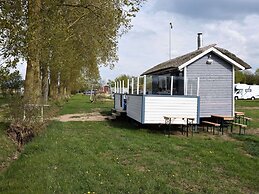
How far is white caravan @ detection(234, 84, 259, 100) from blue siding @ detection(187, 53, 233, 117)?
165ft

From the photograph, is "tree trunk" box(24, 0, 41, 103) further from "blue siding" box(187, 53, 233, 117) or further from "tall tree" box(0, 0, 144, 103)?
"blue siding" box(187, 53, 233, 117)

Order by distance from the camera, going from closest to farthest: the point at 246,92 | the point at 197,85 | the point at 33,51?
1. the point at 33,51
2. the point at 197,85
3. the point at 246,92

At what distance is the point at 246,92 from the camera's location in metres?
68.1

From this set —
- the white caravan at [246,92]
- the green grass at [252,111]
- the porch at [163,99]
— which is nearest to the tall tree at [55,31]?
the porch at [163,99]

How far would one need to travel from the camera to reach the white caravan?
67000mm

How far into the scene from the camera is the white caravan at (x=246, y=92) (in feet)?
220

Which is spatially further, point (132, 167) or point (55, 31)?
point (55, 31)

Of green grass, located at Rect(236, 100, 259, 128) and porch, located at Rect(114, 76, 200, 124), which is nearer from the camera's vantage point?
porch, located at Rect(114, 76, 200, 124)

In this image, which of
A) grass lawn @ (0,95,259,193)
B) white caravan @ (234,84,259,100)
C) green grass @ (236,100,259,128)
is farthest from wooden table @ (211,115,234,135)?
white caravan @ (234,84,259,100)

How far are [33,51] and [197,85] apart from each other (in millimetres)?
9008

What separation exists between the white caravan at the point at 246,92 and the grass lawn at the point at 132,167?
56.1 m

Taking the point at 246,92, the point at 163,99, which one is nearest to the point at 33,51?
the point at 163,99

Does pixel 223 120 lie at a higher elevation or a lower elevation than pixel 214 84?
lower

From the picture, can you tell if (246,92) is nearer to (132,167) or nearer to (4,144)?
(4,144)
